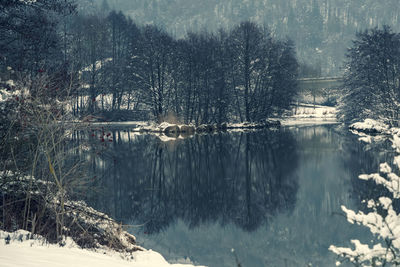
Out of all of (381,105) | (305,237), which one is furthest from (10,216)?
(381,105)

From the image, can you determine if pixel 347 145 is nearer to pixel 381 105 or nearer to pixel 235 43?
pixel 381 105

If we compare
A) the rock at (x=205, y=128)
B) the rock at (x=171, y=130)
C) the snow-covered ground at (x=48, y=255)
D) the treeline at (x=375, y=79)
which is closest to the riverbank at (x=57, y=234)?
the snow-covered ground at (x=48, y=255)

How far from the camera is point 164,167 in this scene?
23250 millimetres

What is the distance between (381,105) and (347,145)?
1279 centimetres

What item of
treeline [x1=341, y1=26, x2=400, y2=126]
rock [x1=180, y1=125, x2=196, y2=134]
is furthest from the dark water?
rock [x1=180, y1=125, x2=196, y2=134]

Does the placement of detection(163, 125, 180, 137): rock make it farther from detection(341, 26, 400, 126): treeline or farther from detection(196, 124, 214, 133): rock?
detection(341, 26, 400, 126): treeline

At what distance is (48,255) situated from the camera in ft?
23.2

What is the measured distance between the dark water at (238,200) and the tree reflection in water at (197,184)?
38 millimetres

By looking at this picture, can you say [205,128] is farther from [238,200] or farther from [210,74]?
[238,200]

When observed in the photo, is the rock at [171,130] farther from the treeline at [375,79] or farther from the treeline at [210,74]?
the treeline at [375,79]

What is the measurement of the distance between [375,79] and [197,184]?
3355 centimetres

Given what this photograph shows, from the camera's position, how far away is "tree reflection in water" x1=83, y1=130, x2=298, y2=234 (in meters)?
14.5

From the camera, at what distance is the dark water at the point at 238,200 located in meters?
11.7

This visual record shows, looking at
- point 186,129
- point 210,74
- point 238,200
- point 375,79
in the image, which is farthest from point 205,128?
point 238,200
